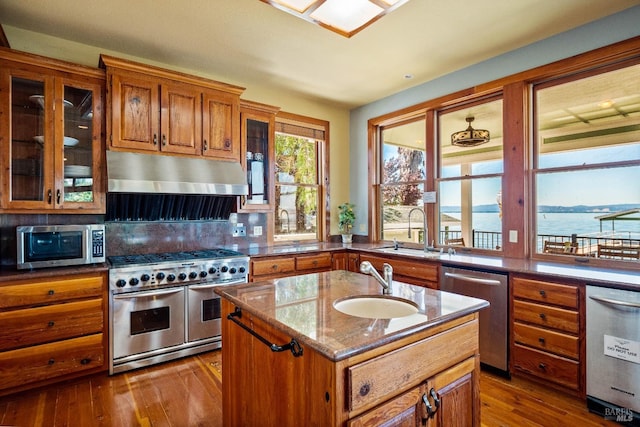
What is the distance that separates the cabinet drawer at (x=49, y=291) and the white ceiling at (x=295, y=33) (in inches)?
79.0

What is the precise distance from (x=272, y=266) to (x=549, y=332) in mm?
2415

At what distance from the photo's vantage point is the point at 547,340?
2385mm

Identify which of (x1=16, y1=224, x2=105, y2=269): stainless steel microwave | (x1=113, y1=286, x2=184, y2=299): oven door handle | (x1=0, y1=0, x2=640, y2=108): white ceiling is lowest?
(x1=113, y1=286, x2=184, y2=299): oven door handle

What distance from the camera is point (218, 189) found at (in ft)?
10.5

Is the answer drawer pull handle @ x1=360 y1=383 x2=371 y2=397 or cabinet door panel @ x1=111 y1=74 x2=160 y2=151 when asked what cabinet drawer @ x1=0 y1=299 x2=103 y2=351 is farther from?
drawer pull handle @ x1=360 y1=383 x2=371 y2=397

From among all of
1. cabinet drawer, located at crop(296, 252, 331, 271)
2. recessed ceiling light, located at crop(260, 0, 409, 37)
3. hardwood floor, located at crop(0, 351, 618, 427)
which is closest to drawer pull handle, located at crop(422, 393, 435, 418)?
hardwood floor, located at crop(0, 351, 618, 427)

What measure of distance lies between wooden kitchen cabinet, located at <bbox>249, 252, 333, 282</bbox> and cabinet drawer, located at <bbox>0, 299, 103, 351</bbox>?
134cm

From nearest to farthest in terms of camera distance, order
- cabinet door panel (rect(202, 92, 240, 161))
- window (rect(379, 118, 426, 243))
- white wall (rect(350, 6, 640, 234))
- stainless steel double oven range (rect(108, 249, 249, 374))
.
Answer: white wall (rect(350, 6, 640, 234)) < stainless steel double oven range (rect(108, 249, 249, 374)) < cabinet door panel (rect(202, 92, 240, 161)) < window (rect(379, 118, 426, 243))

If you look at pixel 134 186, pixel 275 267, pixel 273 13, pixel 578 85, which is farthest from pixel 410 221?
pixel 134 186

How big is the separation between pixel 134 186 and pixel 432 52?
2.90 m

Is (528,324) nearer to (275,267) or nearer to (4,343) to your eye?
(275,267)

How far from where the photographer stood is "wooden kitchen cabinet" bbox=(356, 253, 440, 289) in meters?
3.10

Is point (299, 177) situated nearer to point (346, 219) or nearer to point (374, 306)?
point (346, 219)

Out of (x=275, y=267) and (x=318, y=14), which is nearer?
(x=318, y=14)
